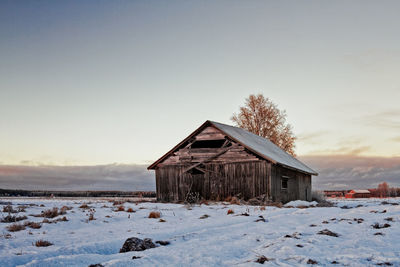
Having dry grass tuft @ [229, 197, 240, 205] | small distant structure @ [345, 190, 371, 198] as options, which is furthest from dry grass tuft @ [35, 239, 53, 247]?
small distant structure @ [345, 190, 371, 198]

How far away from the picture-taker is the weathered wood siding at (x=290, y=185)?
2098 centimetres

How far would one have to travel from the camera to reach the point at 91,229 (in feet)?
27.6

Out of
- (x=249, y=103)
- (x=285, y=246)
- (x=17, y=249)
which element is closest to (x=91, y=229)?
(x=17, y=249)

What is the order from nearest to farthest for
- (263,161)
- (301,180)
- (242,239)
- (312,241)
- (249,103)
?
(312,241) < (242,239) < (263,161) < (301,180) < (249,103)

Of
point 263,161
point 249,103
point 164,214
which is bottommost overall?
point 164,214

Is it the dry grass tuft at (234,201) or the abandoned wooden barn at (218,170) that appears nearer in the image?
the dry grass tuft at (234,201)

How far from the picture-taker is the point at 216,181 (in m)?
21.5

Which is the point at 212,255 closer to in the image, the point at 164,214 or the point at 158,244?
the point at 158,244

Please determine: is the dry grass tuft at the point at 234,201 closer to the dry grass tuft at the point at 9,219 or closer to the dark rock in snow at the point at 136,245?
the dry grass tuft at the point at 9,219

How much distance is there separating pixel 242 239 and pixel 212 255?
1.44 meters

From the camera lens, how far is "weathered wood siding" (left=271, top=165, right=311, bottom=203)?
21.0m

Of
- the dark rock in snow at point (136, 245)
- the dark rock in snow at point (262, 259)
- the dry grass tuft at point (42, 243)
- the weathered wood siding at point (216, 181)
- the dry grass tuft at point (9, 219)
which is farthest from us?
the weathered wood siding at point (216, 181)

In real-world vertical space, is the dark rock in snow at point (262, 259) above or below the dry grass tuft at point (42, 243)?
above

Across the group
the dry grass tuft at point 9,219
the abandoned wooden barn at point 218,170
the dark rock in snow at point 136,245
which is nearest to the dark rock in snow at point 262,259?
the dark rock in snow at point 136,245
